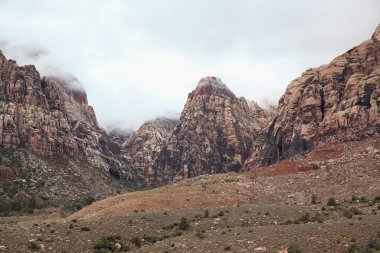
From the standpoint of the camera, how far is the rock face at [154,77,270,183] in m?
172

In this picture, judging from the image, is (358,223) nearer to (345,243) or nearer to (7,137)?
(345,243)

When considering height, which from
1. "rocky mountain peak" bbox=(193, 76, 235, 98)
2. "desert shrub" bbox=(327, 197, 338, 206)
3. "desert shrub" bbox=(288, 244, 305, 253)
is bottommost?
"desert shrub" bbox=(288, 244, 305, 253)

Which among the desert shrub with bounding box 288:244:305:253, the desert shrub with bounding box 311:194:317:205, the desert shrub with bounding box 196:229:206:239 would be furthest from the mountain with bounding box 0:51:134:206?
the desert shrub with bounding box 288:244:305:253

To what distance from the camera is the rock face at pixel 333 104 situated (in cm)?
8062

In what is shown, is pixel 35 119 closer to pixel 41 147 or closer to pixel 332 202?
pixel 41 147

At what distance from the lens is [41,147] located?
132 meters

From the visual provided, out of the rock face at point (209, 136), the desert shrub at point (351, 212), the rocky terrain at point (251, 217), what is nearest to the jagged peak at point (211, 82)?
the rock face at point (209, 136)

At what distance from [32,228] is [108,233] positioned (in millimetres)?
6451

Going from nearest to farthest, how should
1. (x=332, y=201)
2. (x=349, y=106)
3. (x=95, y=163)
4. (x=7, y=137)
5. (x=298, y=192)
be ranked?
(x=332, y=201), (x=298, y=192), (x=349, y=106), (x=7, y=137), (x=95, y=163)

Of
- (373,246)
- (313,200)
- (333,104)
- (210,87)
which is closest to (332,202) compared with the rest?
(313,200)

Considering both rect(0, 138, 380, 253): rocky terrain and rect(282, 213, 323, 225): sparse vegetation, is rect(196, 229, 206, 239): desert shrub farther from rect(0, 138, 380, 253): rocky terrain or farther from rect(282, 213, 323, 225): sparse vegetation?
rect(282, 213, 323, 225): sparse vegetation

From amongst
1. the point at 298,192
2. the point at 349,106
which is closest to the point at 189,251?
the point at 298,192

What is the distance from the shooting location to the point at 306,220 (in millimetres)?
43781

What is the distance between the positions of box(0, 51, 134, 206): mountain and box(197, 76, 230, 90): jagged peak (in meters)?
47.9
